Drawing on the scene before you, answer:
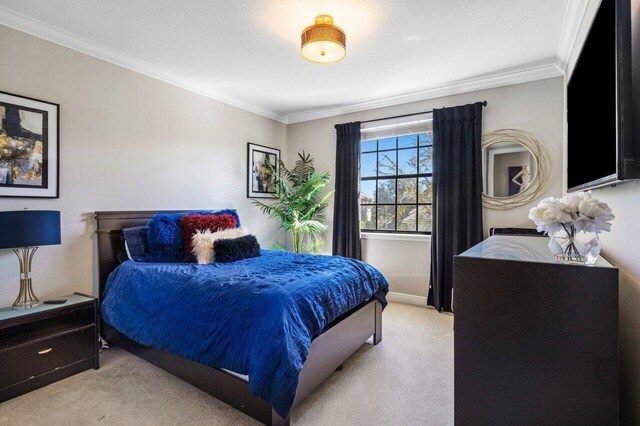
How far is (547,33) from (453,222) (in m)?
1.90

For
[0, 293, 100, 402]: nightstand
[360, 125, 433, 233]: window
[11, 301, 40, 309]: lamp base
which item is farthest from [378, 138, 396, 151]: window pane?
[11, 301, 40, 309]: lamp base

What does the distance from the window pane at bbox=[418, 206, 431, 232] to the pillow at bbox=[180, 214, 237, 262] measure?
7.55 feet

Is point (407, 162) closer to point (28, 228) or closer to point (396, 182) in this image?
point (396, 182)

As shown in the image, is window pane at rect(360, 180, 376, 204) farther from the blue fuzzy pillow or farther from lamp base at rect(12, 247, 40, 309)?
lamp base at rect(12, 247, 40, 309)

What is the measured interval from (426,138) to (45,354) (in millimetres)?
4195

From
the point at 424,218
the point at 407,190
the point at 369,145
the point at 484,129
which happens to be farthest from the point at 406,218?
the point at 484,129

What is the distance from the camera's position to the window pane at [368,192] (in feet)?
14.2

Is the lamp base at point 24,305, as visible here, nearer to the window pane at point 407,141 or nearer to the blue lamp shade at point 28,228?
the blue lamp shade at point 28,228

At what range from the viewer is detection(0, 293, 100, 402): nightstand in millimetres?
1991

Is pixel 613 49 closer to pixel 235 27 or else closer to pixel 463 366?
pixel 463 366

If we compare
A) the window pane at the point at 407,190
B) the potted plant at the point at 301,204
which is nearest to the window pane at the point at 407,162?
the window pane at the point at 407,190

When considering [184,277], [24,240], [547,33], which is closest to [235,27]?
[184,277]

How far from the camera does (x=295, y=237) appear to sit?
441cm

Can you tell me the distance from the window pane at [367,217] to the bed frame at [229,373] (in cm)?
168
